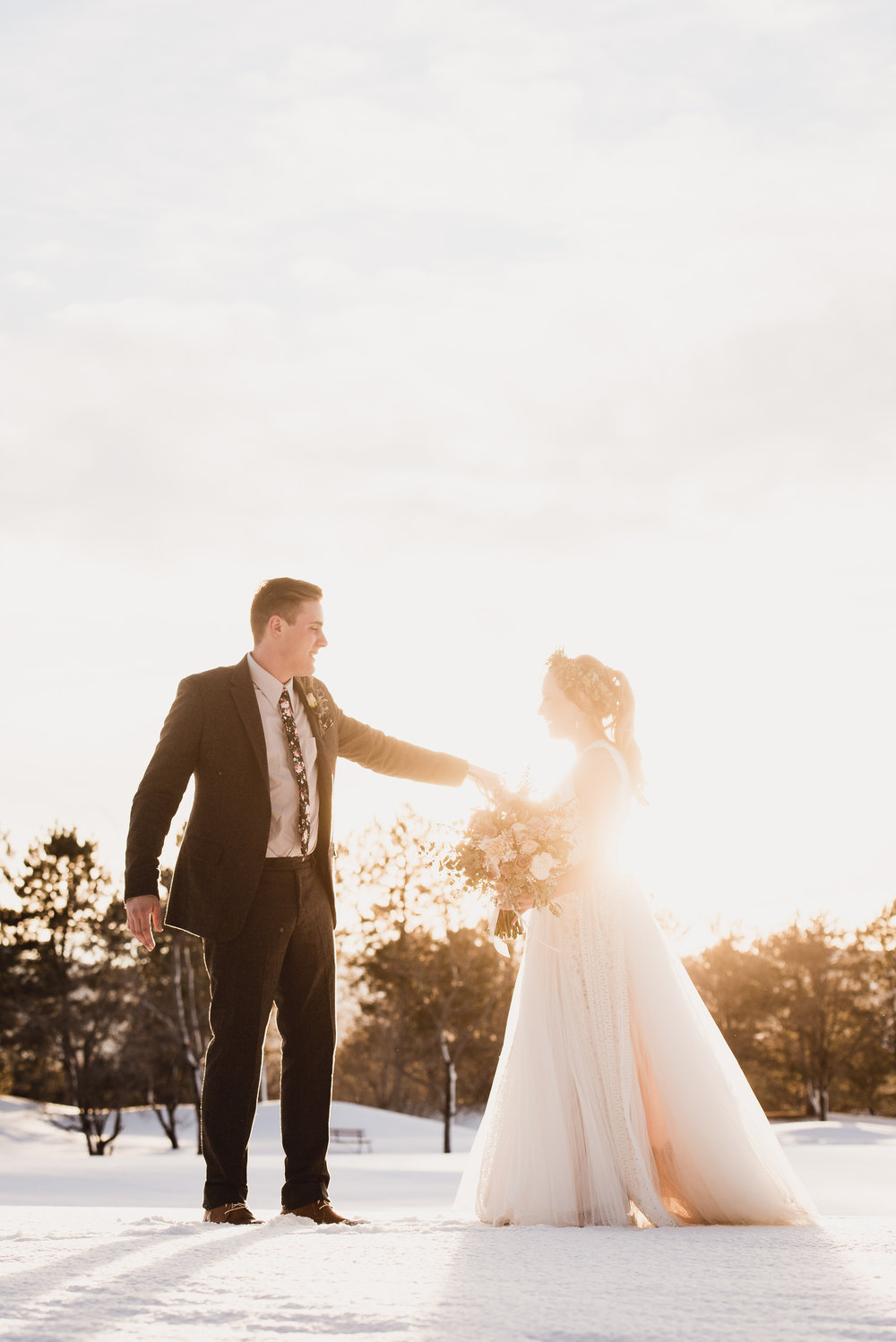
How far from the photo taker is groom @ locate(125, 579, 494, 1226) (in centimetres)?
439

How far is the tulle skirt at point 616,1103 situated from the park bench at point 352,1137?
82.1 ft

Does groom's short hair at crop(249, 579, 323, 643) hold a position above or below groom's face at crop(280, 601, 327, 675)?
above

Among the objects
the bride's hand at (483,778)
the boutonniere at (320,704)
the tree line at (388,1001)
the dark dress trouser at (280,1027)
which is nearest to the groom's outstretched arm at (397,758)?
the bride's hand at (483,778)

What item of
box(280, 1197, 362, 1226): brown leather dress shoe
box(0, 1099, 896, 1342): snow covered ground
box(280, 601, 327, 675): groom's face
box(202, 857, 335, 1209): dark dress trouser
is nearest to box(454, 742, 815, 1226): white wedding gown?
box(0, 1099, 896, 1342): snow covered ground

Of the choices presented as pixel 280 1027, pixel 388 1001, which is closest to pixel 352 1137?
pixel 388 1001

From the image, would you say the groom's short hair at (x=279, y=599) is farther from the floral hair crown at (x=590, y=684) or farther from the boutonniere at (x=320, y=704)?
the floral hair crown at (x=590, y=684)

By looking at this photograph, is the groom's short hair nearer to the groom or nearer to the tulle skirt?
the groom

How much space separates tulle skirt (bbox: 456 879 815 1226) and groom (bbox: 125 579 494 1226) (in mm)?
744

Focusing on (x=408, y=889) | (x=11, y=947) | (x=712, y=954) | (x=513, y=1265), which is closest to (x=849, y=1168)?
(x=408, y=889)

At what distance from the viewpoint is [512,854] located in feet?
15.6

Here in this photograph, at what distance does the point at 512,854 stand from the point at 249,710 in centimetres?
117

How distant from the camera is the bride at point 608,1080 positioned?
4.35m

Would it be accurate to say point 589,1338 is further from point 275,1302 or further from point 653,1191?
point 653,1191

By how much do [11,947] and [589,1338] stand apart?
38.8m
